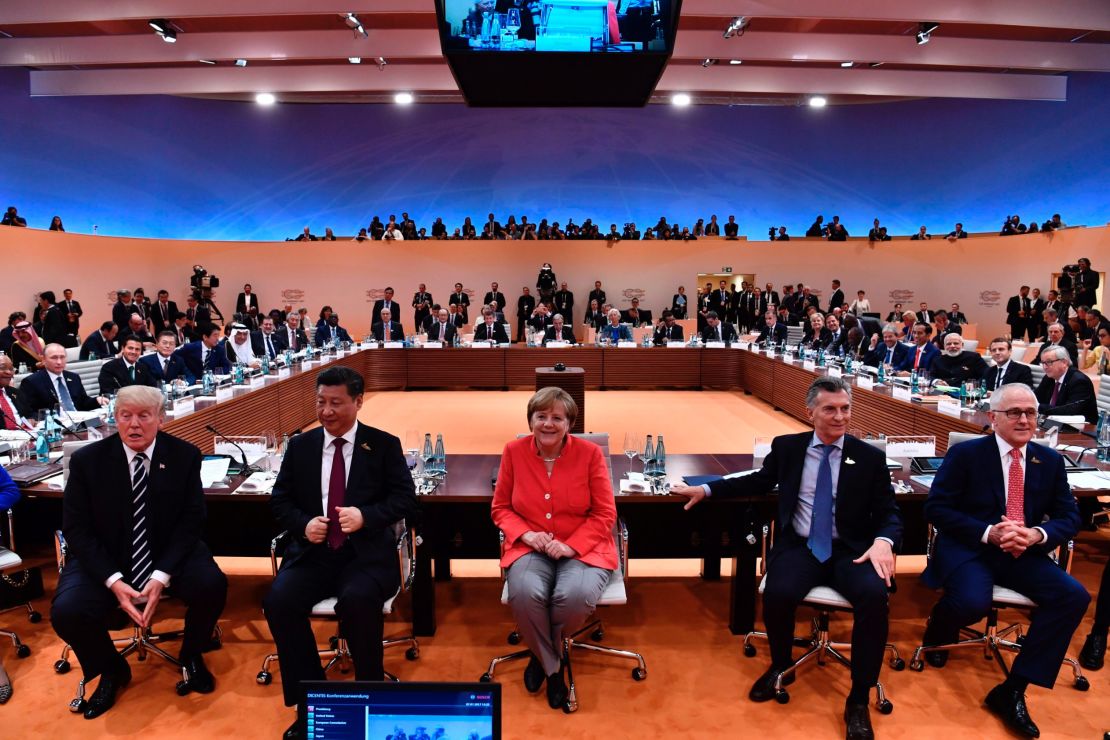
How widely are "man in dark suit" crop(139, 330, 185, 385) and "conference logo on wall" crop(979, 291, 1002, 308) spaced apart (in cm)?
1488

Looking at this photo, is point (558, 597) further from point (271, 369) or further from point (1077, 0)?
point (1077, 0)

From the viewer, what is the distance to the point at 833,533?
8.94ft

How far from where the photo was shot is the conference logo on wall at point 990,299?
14.4 metres

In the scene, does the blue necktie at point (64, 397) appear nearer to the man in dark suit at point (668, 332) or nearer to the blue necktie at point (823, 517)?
the blue necktie at point (823, 517)

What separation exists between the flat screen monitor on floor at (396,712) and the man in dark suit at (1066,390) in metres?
4.74

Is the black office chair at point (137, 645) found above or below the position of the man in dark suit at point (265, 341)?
below

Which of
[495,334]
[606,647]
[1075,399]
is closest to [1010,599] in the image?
[606,647]

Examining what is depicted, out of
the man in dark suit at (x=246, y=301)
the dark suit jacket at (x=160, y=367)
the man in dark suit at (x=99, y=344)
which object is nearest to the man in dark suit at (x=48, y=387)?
the dark suit jacket at (x=160, y=367)

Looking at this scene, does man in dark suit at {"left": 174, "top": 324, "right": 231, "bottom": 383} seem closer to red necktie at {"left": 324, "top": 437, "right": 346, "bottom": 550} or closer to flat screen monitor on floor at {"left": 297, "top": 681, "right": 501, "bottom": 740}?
red necktie at {"left": 324, "top": 437, "right": 346, "bottom": 550}

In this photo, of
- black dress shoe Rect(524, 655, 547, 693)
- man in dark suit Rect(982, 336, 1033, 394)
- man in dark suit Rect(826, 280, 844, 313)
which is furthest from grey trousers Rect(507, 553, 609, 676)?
man in dark suit Rect(826, 280, 844, 313)

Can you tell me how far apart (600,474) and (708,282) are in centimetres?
1281

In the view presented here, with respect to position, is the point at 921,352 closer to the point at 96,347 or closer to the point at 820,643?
the point at 820,643

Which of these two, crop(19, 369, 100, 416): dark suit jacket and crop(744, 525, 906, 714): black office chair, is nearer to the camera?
crop(744, 525, 906, 714): black office chair

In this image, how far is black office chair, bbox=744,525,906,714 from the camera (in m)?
2.56
